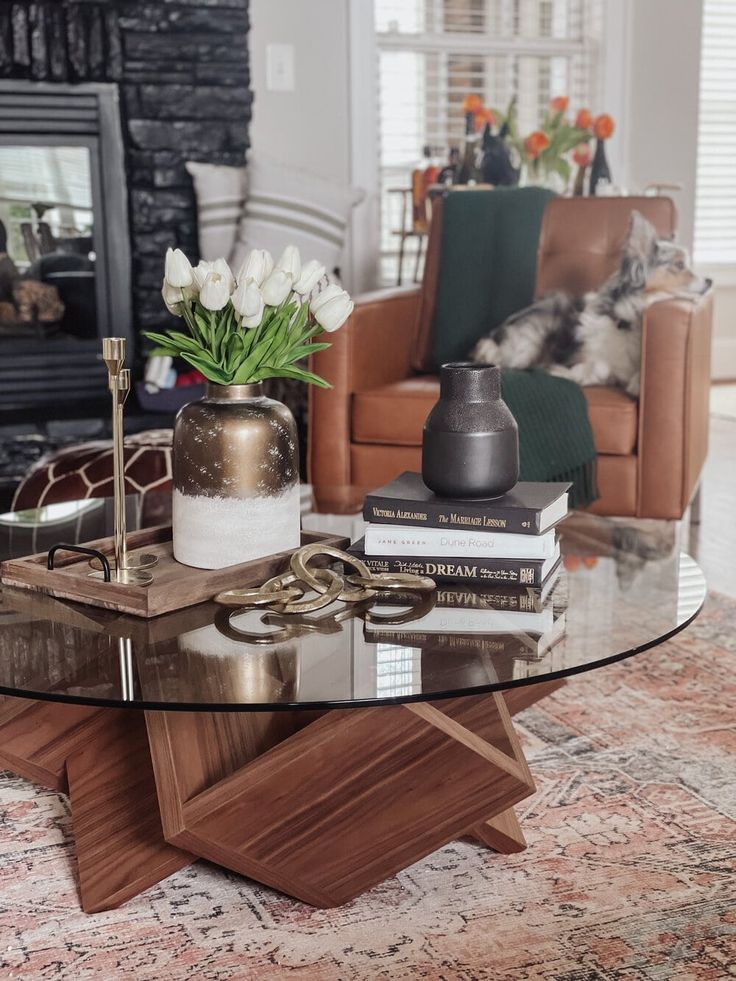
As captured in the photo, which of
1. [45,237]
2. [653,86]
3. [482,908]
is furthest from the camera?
[653,86]

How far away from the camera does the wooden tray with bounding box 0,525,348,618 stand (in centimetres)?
137

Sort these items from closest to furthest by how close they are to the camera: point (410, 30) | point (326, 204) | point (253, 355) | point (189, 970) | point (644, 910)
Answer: point (189, 970) → point (644, 910) → point (253, 355) → point (326, 204) → point (410, 30)

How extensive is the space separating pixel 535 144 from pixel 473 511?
110 inches

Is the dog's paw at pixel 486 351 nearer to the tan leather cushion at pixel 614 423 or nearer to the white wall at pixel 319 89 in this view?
the tan leather cushion at pixel 614 423

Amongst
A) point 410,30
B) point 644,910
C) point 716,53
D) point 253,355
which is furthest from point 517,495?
point 716,53

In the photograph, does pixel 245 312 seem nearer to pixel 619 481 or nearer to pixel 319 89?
pixel 619 481

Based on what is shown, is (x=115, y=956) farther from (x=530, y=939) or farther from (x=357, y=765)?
(x=530, y=939)

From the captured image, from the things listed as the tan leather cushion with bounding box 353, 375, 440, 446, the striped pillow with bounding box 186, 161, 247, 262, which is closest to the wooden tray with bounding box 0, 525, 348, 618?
the tan leather cushion with bounding box 353, 375, 440, 446

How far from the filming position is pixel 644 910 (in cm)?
136

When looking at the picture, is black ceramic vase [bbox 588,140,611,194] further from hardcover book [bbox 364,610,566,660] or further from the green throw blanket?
hardcover book [bbox 364,610,566,660]

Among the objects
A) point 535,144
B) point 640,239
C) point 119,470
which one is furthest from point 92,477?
point 535,144

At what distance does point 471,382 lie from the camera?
152cm

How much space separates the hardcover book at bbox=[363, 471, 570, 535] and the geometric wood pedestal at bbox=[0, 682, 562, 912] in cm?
21

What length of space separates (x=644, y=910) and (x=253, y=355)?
2.58 ft
